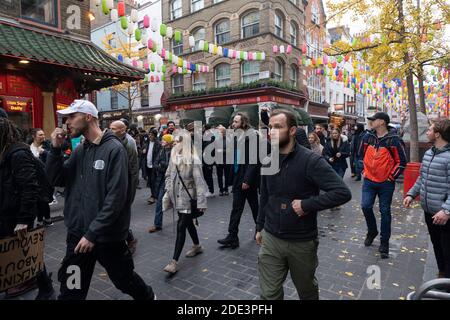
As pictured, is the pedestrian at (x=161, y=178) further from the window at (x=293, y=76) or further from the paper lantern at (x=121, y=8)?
the window at (x=293, y=76)

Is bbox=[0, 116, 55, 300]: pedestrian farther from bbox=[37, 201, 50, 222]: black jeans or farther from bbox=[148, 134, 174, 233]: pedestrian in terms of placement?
bbox=[37, 201, 50, 222]: black jeans

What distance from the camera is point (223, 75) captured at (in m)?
22.5

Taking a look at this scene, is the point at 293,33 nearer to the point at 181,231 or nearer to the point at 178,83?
the point at 178,83

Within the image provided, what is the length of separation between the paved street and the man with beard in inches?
37.5

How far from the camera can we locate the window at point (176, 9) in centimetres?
2470

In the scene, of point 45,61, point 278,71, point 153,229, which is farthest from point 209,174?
point 278,71

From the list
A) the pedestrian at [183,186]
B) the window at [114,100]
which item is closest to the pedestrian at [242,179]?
the pedestrian at [183,186]

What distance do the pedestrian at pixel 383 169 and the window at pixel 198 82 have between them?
19895mm

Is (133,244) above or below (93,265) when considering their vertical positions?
below

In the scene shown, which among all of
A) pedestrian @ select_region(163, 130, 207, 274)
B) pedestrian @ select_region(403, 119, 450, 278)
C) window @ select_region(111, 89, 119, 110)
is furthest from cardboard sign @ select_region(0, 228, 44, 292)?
window @ select_region(111, 89, 119, 110)

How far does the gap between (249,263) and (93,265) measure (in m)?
2.27

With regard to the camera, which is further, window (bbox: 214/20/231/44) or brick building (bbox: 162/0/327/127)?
window (bbox: 214/20/231/44)

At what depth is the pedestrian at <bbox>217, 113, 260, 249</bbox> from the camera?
4.82m
